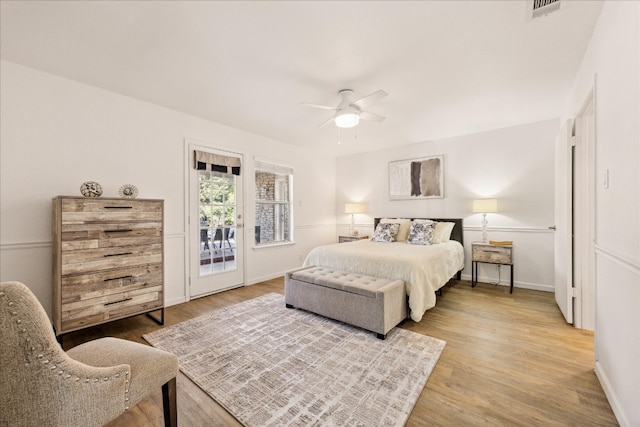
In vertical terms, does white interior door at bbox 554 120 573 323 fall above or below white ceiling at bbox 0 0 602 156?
below

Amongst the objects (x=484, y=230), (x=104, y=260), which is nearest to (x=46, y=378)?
(x=104, y=260)

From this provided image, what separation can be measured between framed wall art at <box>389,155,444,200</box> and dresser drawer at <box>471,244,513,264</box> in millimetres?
1128

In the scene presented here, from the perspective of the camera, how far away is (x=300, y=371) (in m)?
1.97

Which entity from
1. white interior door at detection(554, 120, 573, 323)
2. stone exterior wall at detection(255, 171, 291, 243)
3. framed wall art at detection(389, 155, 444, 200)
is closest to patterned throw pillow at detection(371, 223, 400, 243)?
framed wall art at detection(389, 155, 444, 200)

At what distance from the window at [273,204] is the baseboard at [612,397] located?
13.3 ft

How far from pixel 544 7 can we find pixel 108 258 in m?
3.90

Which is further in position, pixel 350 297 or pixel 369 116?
pixel 369 116

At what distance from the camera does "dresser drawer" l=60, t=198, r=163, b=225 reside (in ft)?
7.45

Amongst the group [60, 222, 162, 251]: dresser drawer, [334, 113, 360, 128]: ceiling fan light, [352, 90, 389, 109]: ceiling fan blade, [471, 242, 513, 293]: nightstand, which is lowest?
[471, 242, 513, 293]: nightstand

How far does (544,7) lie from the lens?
5.68 feet

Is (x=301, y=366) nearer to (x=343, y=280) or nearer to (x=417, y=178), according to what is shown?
(x=343, y=280)

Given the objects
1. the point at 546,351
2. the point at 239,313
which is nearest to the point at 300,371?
the point at 239,313

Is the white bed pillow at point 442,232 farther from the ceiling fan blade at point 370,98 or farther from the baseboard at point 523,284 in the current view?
the ceiling fan blade at point 370,98

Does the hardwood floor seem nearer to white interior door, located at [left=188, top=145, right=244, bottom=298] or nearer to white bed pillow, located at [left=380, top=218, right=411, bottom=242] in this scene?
white interior door, located at [left=188, top=145, right=244, bottom=298]
